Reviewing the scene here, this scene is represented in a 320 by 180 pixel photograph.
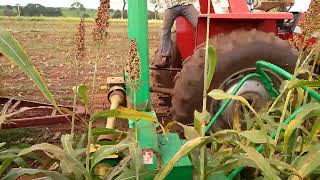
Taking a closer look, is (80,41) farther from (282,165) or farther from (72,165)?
(282,165)

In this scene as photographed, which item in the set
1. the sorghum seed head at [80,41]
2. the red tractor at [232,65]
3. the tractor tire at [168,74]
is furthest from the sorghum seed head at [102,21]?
the tractor tire at [168,74]

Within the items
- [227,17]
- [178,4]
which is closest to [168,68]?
[178,4]

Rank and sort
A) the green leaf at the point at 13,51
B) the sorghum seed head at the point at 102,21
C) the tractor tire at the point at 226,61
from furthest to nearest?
the tractor tire at the point at 226,61 → the sorghum seed head at the point at 102,21 → the green leaf at the point at 13,51

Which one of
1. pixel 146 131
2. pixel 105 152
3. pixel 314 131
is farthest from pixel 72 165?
pixel 314 131

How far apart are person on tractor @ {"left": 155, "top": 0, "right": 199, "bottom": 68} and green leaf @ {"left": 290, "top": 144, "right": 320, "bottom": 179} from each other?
2239 millimetres

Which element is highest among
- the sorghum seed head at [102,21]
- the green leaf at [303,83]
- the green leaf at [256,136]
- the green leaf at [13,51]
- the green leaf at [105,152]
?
the sorghum seed head at [102,21]

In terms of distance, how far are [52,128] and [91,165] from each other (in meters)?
2.59

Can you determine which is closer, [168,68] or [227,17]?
[227,17]

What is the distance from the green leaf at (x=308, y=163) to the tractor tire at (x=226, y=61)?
1.34m

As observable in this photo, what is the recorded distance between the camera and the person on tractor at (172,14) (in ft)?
11.6

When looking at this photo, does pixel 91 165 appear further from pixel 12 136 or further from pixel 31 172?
pixel 12 136

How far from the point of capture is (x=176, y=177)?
1541 mm

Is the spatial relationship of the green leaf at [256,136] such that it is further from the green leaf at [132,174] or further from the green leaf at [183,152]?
the green leaf at [132,174]

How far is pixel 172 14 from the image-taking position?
361 cm
